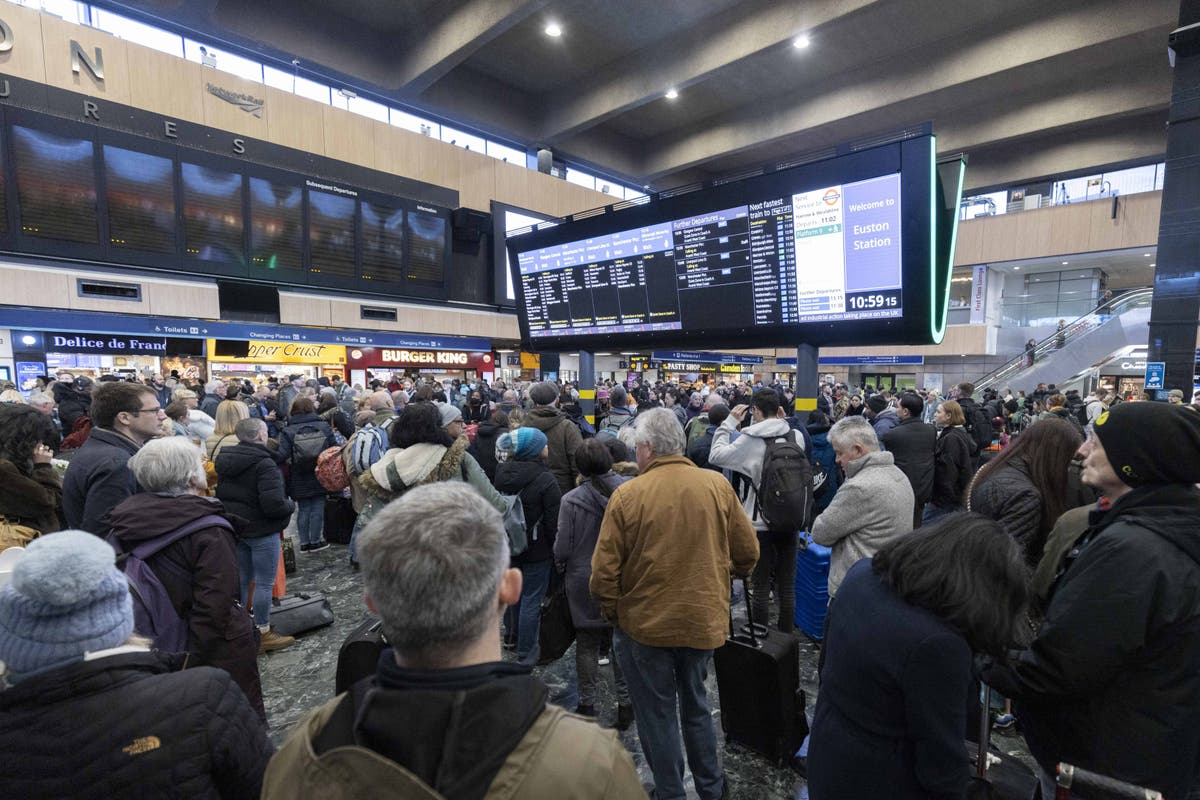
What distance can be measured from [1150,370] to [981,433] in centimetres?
201

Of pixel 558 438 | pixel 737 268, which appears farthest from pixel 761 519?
pixel 737 268

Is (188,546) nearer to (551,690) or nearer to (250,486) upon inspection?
(250,486)

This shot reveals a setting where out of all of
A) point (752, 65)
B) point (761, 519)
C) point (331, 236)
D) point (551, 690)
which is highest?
point (752, 65)

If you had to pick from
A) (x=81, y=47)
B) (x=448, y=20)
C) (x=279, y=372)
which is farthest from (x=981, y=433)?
(x=81, y=47)

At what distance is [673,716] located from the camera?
2188 millimetres

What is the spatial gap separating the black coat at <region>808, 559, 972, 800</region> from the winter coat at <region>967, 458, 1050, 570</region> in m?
1.54

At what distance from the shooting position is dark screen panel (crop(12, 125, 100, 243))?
8.43 metres

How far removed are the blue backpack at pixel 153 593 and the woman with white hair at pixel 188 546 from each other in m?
0.01

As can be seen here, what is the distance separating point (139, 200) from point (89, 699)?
471 inches

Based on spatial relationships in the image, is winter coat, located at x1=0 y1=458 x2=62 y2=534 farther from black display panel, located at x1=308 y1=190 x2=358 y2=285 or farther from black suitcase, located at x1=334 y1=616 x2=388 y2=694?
black display panel, located at x1=308 y1=190 x2=358 y2=285

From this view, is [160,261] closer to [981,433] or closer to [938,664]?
[938,664]

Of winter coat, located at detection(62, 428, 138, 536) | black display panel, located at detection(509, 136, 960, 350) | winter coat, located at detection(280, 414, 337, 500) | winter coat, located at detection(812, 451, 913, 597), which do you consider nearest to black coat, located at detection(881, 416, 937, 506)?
black display panel, located at detection(509, 136, 960, 350)

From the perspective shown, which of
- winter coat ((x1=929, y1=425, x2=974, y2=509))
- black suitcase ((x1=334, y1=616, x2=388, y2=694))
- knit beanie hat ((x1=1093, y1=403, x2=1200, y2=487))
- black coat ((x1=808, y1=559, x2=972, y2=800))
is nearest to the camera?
→ black coat ((x1=808, y1=559, x2=972, y2=800))

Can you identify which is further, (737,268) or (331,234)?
(331,234)
